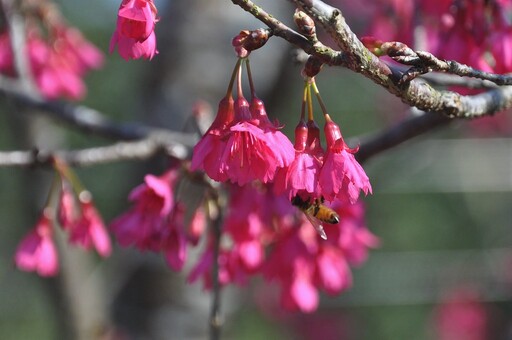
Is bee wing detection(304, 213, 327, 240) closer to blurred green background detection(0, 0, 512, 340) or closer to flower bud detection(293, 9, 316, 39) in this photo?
flower bud detection(293, 9, 316, 39)

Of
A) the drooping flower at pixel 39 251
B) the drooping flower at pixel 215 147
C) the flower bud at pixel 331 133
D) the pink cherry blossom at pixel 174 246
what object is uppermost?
the flower bud at pixel 331 133

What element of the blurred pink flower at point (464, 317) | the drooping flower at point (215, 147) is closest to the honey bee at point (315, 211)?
the drooping flower at point (215, 147)

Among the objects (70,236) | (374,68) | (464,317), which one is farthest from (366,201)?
(374,68)

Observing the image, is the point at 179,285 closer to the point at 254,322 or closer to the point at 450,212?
the point at 254,322

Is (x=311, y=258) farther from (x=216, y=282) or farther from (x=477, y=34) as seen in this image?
(x=477, y=34)

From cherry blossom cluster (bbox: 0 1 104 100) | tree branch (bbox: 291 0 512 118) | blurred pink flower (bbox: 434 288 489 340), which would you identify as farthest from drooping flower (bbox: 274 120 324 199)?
blurred pink flower (bbox: 434 288 489 340)

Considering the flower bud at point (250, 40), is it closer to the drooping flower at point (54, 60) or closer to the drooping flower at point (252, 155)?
the drooping flower at point (252, 155)
